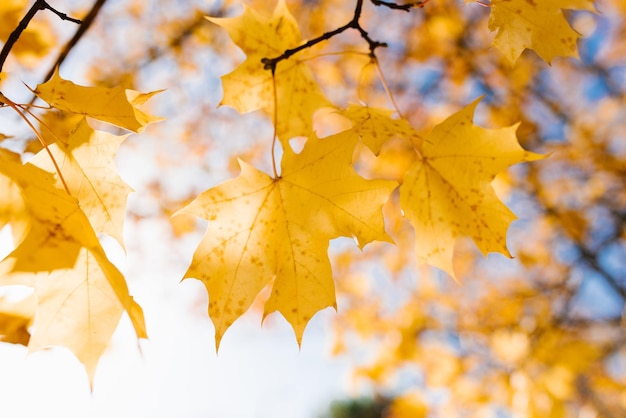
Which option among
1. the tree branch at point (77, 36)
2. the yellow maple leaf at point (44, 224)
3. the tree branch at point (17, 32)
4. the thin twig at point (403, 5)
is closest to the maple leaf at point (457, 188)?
the thin twig at point (403, 5)

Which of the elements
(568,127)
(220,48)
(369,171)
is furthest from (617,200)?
(220,48)

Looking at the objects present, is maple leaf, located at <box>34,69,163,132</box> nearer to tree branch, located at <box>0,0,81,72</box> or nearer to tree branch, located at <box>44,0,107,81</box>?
tree branch, located at <box>0,0,81,72</box>

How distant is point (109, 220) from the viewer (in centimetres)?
117

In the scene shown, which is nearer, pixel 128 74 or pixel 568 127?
pixel 128 74

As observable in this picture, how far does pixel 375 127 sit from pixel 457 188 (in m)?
0.33

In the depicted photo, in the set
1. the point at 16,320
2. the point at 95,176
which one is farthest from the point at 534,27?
the point at 16,320

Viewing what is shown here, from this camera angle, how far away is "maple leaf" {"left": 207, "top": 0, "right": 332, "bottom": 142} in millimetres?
1378

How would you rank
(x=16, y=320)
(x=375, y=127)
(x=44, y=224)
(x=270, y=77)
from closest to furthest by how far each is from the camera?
(x=44, y=224) < (x=16, y=320) < (x=375, y=127) < (x=270, y=77)

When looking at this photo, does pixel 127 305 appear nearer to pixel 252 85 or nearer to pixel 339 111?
pixel 339 111

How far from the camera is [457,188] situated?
4.33 feet

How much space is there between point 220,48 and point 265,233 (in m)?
4.54

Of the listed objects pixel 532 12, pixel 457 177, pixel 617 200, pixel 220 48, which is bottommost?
pixel 617 200

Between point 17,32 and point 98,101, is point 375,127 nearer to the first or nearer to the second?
point 98,101

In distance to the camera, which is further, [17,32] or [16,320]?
[16,320]
